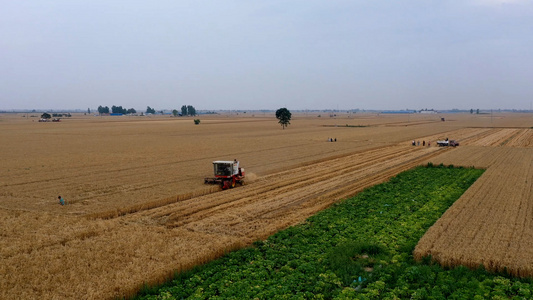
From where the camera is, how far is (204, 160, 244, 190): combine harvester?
29.3 meters

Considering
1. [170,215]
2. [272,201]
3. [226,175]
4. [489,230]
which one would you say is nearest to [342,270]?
[489,230]

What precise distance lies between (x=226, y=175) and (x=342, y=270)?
53.3 feet

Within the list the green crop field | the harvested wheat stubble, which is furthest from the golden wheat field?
the green crop field

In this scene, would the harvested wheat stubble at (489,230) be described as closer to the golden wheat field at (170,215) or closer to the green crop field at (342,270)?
the golden wheat field at (170,215)

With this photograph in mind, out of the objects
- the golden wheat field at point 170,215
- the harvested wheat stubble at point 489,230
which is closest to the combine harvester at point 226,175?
the golden wheat field at point 170,215

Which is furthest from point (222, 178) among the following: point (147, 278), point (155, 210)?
point (147, 278)

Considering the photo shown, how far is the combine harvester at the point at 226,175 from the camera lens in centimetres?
2930

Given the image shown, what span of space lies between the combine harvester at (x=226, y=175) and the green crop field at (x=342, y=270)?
9.50 meters

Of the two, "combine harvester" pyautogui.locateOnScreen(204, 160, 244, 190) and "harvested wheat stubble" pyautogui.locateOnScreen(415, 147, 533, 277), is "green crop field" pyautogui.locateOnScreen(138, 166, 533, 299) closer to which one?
"harvested wheat stubble" pyautogui.locateOnScreen(415, 147, 533, 277)

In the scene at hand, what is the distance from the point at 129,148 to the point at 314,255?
44541mm

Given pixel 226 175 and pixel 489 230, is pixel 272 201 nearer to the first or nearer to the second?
pixel 226 175

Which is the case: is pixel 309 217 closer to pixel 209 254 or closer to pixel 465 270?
pixel 209 254

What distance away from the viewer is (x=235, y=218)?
21344mm

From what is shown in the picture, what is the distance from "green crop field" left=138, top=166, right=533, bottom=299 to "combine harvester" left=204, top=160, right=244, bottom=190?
9.50 meters
